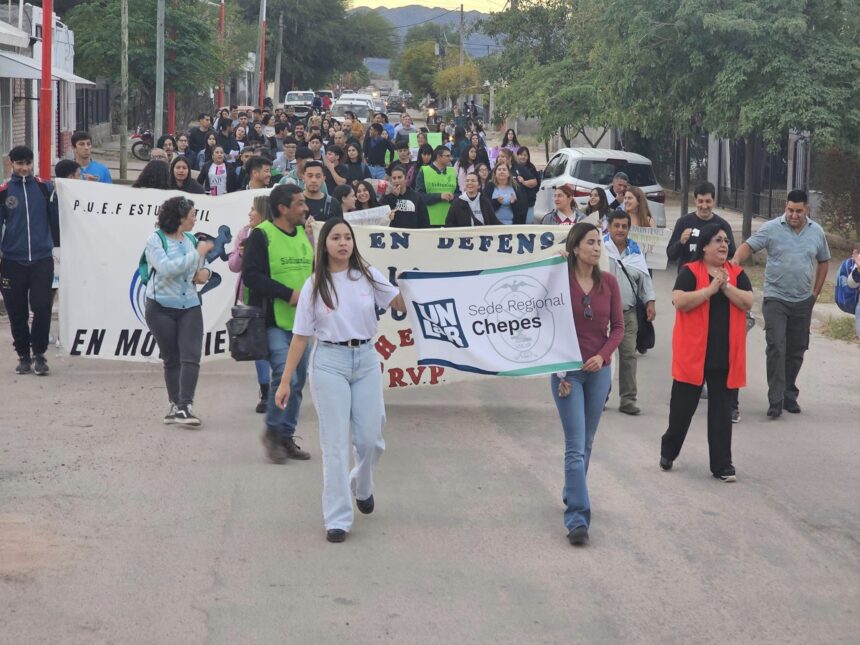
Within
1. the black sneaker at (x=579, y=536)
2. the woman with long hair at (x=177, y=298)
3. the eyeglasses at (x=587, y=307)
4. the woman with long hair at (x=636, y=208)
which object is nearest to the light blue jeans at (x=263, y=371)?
the woman with long hair at (x=177, y=298)

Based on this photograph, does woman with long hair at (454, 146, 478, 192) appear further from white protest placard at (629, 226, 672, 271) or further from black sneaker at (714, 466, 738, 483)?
black sneaker at (714, 466, 738, 483)

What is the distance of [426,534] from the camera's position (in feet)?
23.3

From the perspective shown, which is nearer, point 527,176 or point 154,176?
point 154,176

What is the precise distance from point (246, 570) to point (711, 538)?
8.13 feet

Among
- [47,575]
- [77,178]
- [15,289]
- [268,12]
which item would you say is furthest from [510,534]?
[268,12]

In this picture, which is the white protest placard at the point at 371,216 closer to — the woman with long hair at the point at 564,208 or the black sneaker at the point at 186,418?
the woman with long hair at the point at 564,208

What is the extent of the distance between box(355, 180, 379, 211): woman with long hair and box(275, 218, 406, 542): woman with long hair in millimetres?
5659

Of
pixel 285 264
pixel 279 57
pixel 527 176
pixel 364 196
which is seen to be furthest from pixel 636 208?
pixel 279 57

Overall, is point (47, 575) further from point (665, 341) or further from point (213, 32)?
point (213, 32)

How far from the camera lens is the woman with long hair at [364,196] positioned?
12.8 m

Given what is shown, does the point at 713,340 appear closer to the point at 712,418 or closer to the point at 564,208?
the point at 712,418

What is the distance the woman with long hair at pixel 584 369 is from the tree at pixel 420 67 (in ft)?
408

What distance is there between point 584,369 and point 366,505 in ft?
4.60

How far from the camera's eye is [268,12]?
282 feet
